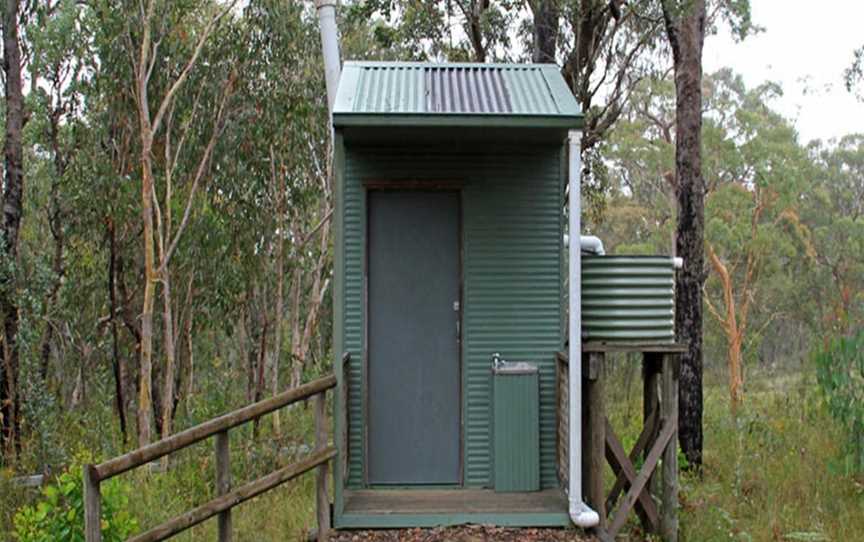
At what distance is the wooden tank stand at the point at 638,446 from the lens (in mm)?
5836

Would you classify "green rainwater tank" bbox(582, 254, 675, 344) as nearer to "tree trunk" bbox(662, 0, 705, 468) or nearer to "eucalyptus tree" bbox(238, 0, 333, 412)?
"tree trunk" bbox(662, 0, 705, 468)

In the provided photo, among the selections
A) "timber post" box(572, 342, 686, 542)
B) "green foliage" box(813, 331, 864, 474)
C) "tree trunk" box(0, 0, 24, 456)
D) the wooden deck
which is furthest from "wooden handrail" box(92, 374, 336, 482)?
"tree trunk" box(0, 0, 24, 456)

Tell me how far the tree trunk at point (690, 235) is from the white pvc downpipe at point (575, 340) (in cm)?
387

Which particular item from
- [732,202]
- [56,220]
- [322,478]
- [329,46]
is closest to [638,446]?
[322,478]

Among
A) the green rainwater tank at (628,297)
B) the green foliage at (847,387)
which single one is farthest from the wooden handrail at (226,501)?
the green foliage at (847,387)

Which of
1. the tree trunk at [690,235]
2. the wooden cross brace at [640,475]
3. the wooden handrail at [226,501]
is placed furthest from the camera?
the tree trunk at [690,235]

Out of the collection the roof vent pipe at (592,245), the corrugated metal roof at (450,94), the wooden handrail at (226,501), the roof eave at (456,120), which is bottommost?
the wooden handrail at (226,501)

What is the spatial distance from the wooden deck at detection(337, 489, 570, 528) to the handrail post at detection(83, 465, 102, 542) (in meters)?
1.75

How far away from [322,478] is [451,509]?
3.04 ft

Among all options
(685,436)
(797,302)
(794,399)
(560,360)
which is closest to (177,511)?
(560,360)

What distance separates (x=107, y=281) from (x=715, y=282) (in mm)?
19215

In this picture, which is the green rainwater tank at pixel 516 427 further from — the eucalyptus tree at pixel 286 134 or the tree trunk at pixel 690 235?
the eucalyptus tree at pixel 286 134

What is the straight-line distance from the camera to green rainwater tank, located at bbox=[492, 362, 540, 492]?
20.6 feet

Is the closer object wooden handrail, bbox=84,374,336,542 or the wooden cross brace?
wooden handrail, bbox=84,374,336,542
